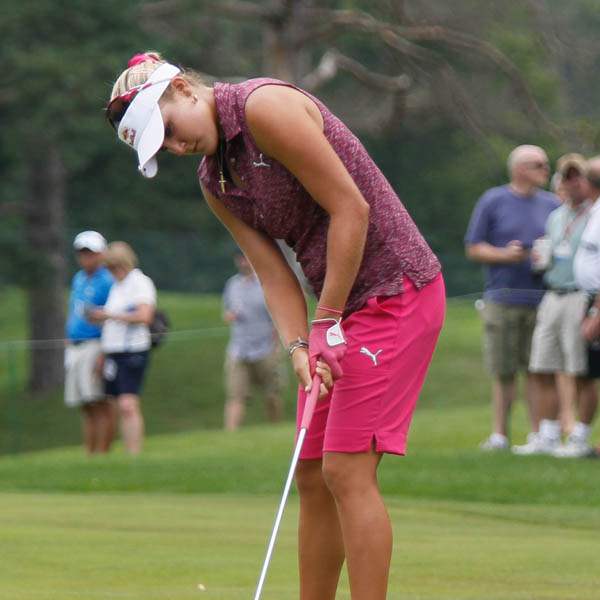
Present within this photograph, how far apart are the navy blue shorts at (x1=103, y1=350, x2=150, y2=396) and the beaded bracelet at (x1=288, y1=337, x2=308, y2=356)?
8085 millimetres

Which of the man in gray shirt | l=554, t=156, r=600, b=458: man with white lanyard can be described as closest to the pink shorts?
l=554, t=156, r=600, b=458: man with white lanyard

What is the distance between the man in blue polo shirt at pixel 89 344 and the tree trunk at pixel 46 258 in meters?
8.90

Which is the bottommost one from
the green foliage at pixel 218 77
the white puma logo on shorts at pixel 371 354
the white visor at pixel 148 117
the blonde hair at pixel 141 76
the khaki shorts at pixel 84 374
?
the khaki shorts at pixel 84 374

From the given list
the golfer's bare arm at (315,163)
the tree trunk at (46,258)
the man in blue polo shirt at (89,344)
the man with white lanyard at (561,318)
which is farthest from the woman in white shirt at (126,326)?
the tree trunk at (46,258)

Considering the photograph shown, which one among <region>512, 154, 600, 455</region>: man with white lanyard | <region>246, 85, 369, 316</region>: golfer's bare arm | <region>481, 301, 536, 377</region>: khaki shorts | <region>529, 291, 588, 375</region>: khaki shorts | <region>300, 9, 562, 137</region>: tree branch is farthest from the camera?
<region>300, 9, 562, 137</region>: tree branch

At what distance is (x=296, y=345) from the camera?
4.73 m

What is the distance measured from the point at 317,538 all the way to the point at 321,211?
3.30 ft

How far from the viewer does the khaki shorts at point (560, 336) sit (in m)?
Answer: 10.5

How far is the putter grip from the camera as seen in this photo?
14.9 feet

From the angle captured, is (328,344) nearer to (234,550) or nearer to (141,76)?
(141,76)

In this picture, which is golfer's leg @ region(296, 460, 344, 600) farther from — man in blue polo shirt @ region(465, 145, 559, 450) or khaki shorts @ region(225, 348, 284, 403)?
khaki shorts @ region(225, 348, 284, 403)

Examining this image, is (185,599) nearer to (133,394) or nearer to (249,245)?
(249,245)

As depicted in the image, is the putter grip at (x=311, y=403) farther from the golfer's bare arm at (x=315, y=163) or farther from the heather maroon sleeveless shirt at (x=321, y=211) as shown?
the heather maroon sleeveless shirt at (x=321, y=211)

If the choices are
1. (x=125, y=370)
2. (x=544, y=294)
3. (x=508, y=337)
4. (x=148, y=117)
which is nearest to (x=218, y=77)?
(x=125, y=370)
